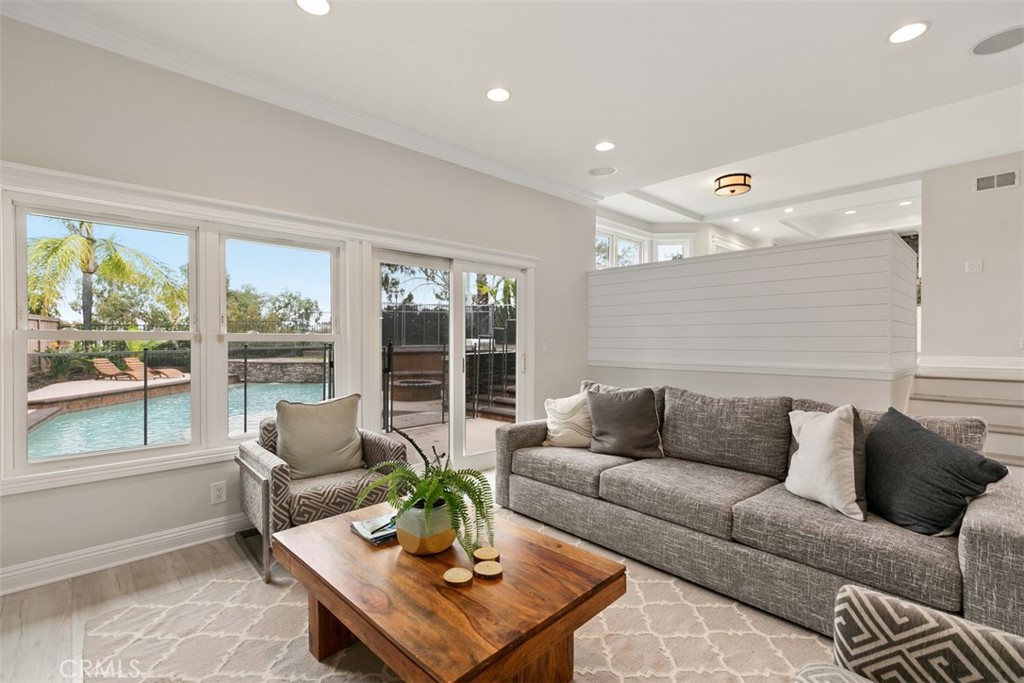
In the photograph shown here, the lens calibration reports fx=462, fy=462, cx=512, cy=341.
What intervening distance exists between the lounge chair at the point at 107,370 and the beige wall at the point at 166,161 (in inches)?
22.8

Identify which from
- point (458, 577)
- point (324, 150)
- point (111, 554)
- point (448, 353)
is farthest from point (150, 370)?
point (458, 577)

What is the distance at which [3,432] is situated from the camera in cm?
228

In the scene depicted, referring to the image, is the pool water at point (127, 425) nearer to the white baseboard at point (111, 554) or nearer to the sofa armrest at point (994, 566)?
the white baseboard at point (111, 554)

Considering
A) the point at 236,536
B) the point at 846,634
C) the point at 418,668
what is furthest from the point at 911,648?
the point at 236,536

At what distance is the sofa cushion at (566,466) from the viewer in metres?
2.81

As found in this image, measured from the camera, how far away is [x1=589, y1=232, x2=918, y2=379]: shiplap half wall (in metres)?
3.34

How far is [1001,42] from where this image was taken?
2.54 metres

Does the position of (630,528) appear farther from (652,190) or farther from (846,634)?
(652,190)

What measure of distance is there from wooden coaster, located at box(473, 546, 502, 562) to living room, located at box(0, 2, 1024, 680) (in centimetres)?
165

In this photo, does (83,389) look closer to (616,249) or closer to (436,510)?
(436,510)

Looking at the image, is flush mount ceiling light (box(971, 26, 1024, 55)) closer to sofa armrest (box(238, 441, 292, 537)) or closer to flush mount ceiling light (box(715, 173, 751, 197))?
flush mount ceiling light (box(715, 173, 751, 197))

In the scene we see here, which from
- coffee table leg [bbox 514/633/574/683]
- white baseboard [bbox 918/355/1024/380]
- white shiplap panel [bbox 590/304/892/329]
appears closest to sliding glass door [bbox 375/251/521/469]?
white shiplap panel [bbox 590/304/892/329]

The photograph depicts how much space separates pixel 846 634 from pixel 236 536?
10.2ft

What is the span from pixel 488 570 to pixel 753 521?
128 centimetres
